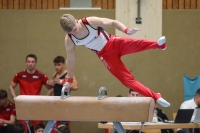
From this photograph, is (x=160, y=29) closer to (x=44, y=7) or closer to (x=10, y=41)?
(x=44, y=7)

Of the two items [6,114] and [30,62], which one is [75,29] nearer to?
[30,62]

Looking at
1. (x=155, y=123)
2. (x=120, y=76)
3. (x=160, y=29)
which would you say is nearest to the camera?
(x=120, y=76)

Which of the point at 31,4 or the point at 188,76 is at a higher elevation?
the point at 31,4

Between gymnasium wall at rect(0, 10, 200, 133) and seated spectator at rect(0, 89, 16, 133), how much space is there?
51.0 inches

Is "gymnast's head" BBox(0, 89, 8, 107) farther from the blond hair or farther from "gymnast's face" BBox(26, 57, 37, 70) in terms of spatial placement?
the blond hair

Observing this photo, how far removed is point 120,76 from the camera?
6191 millimetres

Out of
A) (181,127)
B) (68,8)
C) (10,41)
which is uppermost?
(68,8)

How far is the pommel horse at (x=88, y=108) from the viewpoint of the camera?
5730mm

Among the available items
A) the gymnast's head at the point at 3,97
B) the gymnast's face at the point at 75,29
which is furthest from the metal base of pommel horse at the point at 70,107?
the gymnast's head at the point at 3,97

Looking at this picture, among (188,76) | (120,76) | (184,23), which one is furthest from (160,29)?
(120,76)

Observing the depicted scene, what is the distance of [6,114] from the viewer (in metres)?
10.3

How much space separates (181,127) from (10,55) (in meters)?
5.10

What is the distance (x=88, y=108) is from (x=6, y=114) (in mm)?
4876

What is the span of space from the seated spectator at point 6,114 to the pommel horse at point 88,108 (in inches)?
152
